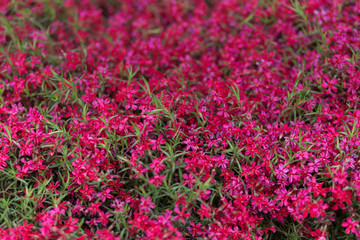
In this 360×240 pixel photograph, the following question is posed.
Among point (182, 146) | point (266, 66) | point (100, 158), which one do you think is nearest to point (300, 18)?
point (266, 66)

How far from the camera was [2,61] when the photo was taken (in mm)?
3195

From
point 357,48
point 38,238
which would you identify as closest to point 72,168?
point 38,238

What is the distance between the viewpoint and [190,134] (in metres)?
2.55

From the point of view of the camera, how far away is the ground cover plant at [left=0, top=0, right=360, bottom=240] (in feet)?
7.36

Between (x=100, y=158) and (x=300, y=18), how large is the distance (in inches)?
91.9

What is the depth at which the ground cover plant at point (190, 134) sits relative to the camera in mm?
2244

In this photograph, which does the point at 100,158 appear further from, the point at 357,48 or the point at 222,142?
the point at 357,48

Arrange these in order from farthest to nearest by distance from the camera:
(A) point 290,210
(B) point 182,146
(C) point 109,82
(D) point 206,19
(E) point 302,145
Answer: (D) point 206,19
(C) point 109,82
(B) point 182,146
(E) point 302,145
(A) point 290,210

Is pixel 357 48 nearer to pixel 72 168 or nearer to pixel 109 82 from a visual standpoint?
pixel 109 82

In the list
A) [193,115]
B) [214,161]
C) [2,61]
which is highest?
[2,61]

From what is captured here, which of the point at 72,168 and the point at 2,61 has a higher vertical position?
the point at 2,61

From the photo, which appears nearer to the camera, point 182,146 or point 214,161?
point 214,161

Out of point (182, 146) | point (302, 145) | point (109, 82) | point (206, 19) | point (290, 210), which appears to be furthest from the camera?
point (206, 19)

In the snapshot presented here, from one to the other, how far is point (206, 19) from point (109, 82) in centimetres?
156
